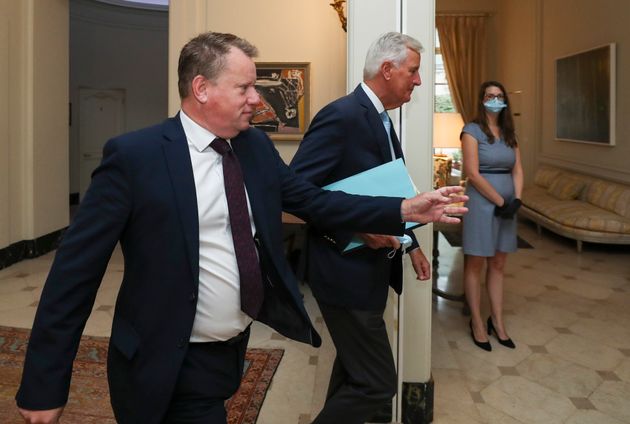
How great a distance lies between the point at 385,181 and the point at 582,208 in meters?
7.13

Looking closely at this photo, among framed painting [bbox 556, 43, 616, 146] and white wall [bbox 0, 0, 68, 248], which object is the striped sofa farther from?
white wall [bbox 0, 0, 68, 248]

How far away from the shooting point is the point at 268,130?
7184mm

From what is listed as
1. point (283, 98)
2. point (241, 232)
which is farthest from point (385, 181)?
point (283, 98)

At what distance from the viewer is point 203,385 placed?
167 cm

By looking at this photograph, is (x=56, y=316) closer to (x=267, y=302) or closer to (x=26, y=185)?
(x=267, y=302)

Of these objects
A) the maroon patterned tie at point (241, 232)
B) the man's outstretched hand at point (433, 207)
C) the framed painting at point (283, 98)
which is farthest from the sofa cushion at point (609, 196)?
the maroon patterned tie at point (241, 232)

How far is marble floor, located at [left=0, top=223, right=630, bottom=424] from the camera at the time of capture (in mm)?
3441

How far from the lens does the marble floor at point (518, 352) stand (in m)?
3.44

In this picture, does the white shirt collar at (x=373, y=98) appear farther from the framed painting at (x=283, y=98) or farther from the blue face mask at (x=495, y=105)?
the framed painting at (x=283, y=98)

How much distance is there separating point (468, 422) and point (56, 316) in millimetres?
2545

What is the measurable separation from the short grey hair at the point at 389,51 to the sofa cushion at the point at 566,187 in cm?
783

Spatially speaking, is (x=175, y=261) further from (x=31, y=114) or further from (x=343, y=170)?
(x=31, y=114)

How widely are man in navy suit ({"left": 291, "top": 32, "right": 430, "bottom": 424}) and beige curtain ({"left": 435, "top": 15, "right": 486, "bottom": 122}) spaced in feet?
35.3

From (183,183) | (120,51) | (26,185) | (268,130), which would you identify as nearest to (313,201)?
(183,183)
